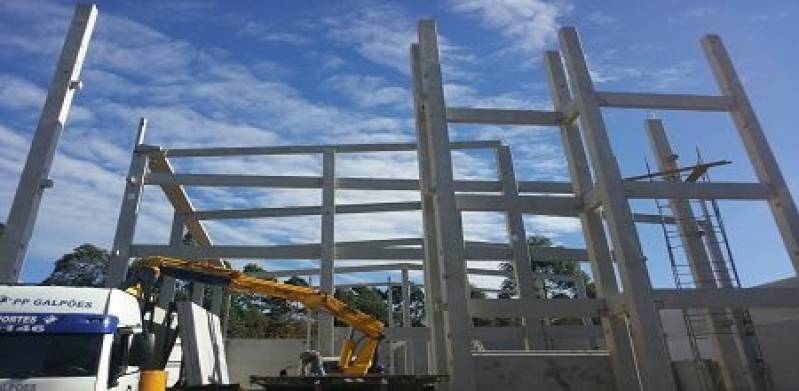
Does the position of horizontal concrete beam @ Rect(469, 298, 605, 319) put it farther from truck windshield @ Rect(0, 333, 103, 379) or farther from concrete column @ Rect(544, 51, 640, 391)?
truck windshield @ Rect(0, 333, 103, 379)

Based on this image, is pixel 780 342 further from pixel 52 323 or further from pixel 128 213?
Answer: pixel 128 213

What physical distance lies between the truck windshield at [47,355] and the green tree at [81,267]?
51432mm

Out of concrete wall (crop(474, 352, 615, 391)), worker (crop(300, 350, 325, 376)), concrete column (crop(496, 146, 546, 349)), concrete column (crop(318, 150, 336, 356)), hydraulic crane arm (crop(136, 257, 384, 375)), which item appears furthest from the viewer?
concrete column (crop(496, 146, 546, 349))

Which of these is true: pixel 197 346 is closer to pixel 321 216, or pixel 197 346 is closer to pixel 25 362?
pixel 25 362

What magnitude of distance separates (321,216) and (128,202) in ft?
20.0

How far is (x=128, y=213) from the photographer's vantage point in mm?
18203

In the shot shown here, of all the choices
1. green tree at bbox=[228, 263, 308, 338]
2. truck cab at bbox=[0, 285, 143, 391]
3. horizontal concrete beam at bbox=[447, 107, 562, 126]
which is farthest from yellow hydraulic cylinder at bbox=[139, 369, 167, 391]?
green tree at bbox=[228, 263, 308, 338]

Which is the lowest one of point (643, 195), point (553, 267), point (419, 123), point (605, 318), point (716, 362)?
point (716, 362)

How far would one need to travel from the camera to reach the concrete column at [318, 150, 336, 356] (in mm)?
17388

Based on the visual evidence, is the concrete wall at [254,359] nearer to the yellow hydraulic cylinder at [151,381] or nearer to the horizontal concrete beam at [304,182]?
the horizontal concrete beam at [304,182]

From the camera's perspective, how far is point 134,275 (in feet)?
43.5

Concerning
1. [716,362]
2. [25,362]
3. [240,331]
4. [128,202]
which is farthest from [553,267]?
[25,362]

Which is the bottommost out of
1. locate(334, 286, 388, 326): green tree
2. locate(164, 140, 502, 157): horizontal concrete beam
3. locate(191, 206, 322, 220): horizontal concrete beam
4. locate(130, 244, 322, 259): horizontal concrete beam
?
locate(130, 244, 322, 259): horizontal concrete beam

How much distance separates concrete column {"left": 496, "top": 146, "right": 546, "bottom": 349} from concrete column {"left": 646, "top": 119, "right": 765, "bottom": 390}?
15.3 ft
